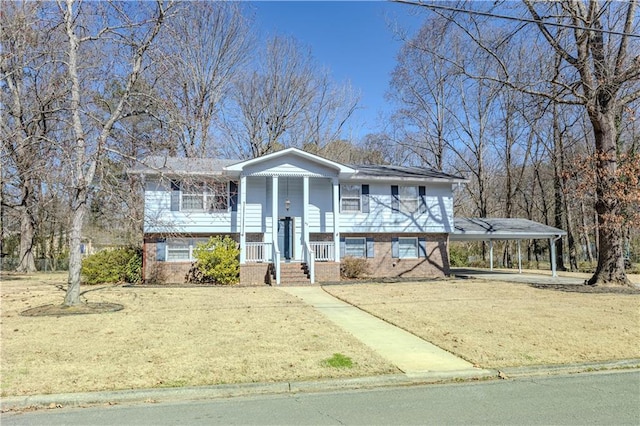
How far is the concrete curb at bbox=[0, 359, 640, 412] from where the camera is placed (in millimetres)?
5328

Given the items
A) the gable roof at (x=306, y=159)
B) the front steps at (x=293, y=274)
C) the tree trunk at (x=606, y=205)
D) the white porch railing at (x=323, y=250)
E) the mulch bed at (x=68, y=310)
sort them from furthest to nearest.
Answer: the white porch railing at (x=323, y=250) → the gable roof at (x=306, y=159) → the front steps at (x=293, y=274) → the tree trunk at (x=606, y=205) → the mulch bed at (x=68, y=310)

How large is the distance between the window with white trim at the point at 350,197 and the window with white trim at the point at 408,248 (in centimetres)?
292

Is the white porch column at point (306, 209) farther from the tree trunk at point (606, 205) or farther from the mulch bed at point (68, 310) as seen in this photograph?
the tree trunk at point (606, 205)

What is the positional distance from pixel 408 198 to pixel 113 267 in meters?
14.5

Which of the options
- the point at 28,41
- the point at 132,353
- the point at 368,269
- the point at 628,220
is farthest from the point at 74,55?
the point at 628,220

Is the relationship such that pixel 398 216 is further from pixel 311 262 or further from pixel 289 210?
pixel 311 262

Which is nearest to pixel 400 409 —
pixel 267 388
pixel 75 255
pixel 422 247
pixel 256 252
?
pixel 267 388

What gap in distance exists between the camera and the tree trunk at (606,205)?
17.0 meters

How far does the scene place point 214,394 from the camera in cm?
568

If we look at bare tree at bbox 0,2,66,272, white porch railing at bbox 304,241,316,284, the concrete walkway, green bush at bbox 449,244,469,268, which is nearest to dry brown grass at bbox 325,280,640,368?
the concrete walkway

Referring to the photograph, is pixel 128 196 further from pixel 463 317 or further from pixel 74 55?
pixel 463 317

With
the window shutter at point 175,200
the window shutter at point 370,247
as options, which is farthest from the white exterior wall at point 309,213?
the window shutter at point 370,247

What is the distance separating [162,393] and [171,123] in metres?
7.98

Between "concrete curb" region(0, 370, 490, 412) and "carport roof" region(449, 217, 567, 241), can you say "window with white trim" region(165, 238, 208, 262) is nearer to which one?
"carport roof" region(449, 217, 567, 241)
